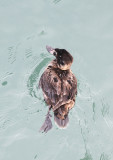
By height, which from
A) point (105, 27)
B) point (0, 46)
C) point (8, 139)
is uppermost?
point (105, 27)

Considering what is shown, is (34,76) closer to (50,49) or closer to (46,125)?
(50,49)

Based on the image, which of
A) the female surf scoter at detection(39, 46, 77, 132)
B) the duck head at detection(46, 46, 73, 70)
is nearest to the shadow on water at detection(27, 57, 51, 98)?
the female surf scoter at detection(39, 46, 77, 132)

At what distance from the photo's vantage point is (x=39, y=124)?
22.2 ft

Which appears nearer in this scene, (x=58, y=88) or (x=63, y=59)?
(x=58, y=88)

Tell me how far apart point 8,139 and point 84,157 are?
1.11 m

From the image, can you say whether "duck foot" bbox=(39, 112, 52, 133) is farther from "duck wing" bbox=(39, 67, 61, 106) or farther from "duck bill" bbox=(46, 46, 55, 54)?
"duck bill" bbox=(46, 46, 55, 54)

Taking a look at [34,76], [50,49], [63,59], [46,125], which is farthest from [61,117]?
[50,49]

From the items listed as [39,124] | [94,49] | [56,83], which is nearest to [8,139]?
[39,124]

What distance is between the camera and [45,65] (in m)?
7.51

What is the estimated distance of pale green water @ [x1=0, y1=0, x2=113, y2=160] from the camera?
658 centimetres

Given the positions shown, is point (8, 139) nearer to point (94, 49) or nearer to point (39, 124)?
point (39, 124)

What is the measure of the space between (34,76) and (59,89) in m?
1.05

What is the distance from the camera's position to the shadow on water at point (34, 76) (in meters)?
7.13

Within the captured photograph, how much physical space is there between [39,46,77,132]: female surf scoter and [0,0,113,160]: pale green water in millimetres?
174
